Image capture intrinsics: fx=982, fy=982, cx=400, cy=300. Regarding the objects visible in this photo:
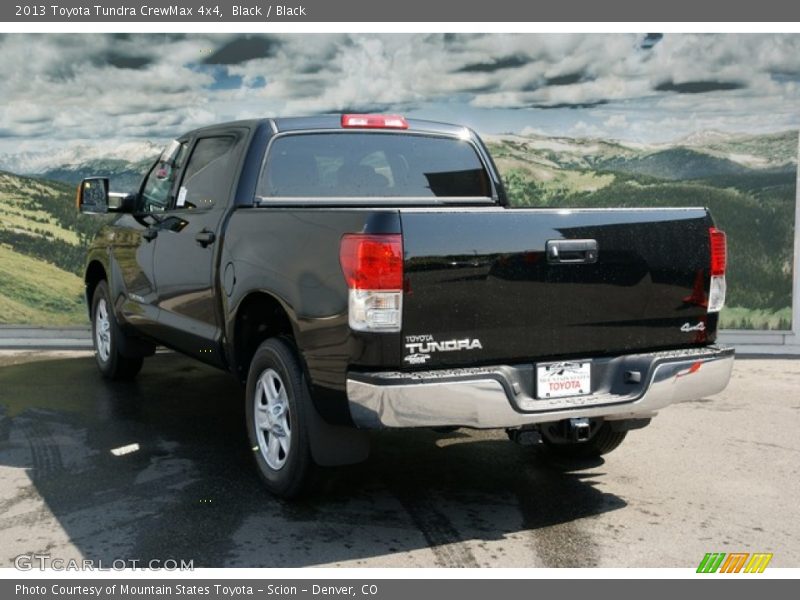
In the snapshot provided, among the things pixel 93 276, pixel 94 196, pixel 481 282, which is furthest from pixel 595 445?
pixel 93 276

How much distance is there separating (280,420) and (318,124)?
78.2 inches

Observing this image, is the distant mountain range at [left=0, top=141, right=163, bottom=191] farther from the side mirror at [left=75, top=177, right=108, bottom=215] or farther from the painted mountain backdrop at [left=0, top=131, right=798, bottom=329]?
the side mirror at [left=75, top=177, right=108, bottom=215]

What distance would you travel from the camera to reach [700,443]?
640 cm

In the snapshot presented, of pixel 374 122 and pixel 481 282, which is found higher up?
pixel 374 122

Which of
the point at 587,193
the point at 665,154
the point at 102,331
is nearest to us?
the point at 102,331

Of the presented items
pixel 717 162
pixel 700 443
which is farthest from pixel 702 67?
pixel 700 443

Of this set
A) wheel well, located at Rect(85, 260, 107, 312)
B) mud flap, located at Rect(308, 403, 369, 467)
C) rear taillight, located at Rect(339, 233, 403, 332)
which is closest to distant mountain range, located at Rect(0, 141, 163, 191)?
wheel well, located at Rect(85, 260, 107, 312)

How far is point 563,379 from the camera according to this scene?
4586 mm

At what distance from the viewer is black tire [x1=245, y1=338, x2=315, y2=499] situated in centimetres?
473

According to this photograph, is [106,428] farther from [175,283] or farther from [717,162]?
[717,162]

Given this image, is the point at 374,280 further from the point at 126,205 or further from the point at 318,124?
the point at 126,205

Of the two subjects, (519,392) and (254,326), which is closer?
(519,392)

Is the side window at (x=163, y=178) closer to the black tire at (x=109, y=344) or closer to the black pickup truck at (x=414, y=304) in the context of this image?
the black pickup truck at (x=414, y=304)

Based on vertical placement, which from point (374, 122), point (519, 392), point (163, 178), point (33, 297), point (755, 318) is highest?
point (374, 122)
